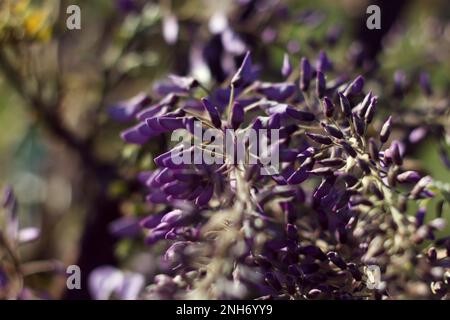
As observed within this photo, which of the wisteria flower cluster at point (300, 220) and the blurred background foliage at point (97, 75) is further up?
the blurred background foliage at point (97, 75)

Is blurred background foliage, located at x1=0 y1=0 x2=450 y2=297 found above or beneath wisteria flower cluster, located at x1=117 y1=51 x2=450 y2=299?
above

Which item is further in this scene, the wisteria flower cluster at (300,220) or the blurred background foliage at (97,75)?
the blurred background foliage at (97,75)

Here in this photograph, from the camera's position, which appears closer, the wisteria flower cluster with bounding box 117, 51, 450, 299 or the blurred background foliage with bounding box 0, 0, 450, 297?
the wisteria flower cluster with bounding box 117, 51, 450, 299

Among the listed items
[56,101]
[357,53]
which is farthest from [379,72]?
[56,101]

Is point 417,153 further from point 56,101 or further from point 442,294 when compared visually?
point 442,294
